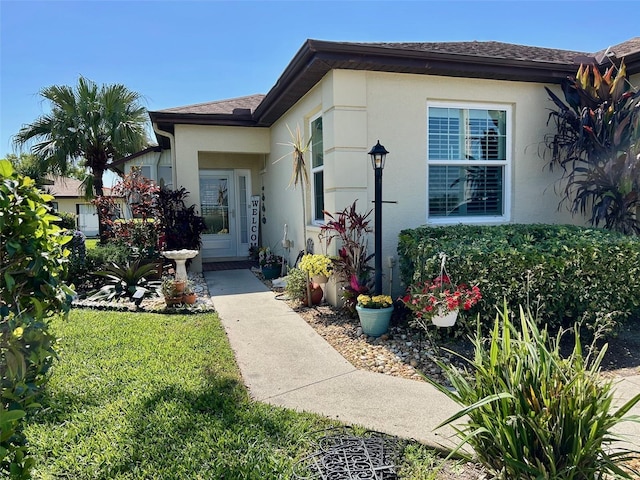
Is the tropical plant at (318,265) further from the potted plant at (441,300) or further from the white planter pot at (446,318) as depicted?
the white planter pot at (446,318)

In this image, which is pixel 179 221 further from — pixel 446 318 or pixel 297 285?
pixel 446 318

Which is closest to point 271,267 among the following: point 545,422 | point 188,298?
point 188,298

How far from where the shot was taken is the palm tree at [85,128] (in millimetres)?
13133

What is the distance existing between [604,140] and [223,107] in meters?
8.18

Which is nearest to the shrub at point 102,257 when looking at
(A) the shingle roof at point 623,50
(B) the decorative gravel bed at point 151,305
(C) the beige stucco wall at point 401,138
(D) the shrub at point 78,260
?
(D) the shrub at point 78,260

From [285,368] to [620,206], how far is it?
534 cm

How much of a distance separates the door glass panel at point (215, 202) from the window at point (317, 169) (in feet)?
16.1

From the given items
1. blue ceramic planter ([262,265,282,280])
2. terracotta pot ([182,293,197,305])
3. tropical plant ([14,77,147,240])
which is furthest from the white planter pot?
tropical plant ([14,77,147,240])

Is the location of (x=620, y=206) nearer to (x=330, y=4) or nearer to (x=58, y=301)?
(x=330, y=4)

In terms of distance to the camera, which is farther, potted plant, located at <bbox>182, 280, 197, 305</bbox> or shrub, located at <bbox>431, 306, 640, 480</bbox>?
potted plant, located at <bbox>182, 280, 197, 305</bbox>

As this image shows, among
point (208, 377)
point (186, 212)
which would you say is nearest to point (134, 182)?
point (186, 212)

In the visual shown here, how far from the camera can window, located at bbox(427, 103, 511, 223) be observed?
636cm

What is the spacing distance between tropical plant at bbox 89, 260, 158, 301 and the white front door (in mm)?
4392

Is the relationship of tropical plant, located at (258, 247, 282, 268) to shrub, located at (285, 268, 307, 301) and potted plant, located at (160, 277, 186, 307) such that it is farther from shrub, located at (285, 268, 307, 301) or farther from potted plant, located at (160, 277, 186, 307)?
potted plant, located at (160, 277, 186, 307)
